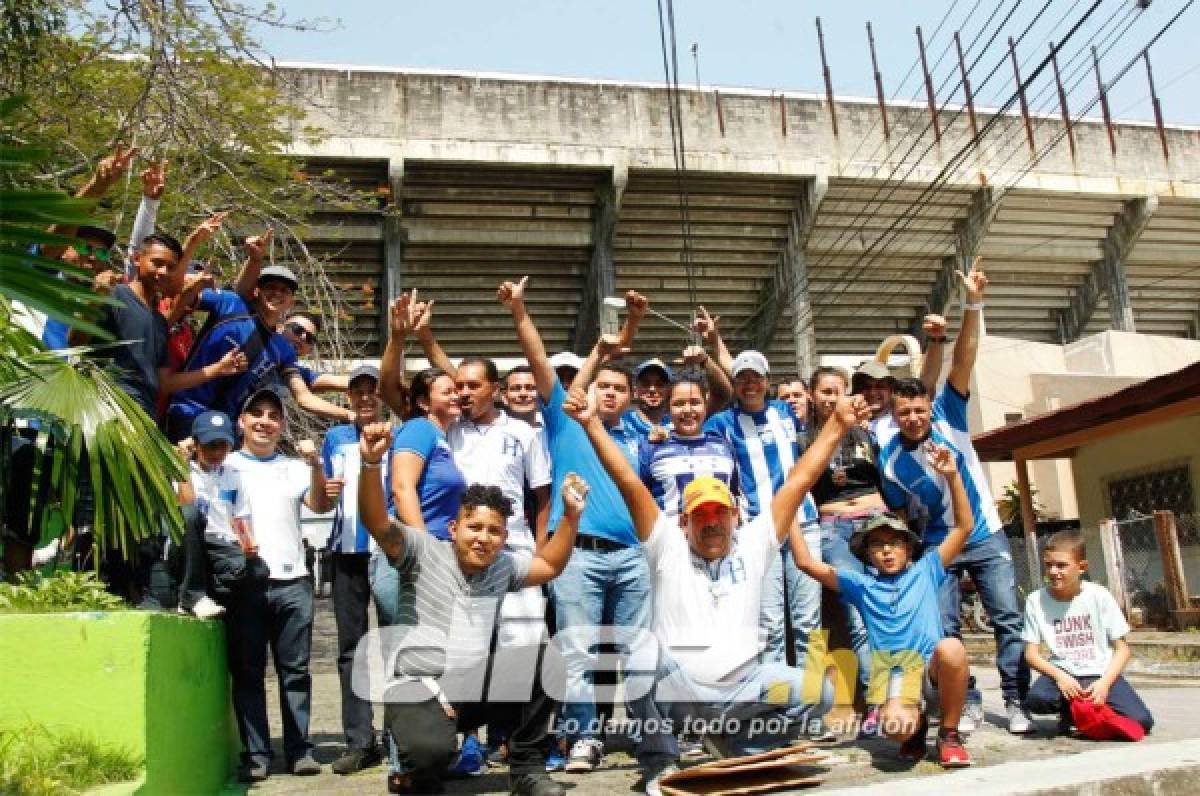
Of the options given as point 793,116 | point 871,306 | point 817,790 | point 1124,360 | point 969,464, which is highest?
point 793,116

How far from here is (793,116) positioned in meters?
17.5

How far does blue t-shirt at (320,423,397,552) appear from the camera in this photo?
4.56 m

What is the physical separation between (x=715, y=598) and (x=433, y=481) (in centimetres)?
128

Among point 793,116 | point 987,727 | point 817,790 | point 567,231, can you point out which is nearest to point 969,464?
point 987,727

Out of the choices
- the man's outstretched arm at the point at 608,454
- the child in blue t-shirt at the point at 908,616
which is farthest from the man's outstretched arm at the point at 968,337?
the man's outstretched arm at the point at 608,454

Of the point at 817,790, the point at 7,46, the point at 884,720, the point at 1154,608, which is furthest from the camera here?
the point at 1154,608

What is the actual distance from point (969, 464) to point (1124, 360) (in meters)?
15.1

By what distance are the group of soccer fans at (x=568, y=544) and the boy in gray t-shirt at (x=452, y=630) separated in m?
0.01

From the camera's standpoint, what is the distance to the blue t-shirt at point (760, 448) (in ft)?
16.1

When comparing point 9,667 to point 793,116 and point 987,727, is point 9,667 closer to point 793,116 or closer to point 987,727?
point 987,727

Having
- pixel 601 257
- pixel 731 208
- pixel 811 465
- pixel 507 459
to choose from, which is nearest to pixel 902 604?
pixel 811 465

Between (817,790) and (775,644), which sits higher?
(775,644)

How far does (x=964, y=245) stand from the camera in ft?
60.4

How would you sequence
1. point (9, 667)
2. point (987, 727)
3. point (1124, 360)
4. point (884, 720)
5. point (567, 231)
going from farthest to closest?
point (1124, 360) < point (567, 231) < point (987, 727) < point (884, 720) < point (9, 667)
